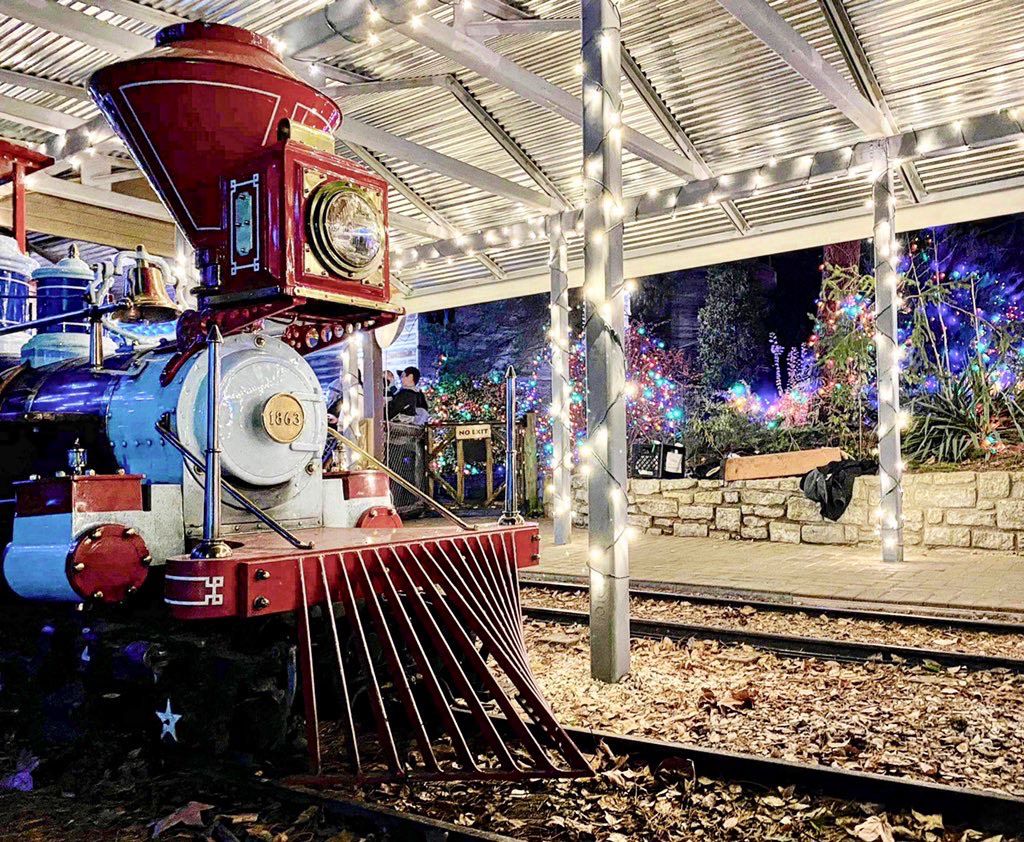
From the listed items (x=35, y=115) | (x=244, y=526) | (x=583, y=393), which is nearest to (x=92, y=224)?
(x=35, y=115)

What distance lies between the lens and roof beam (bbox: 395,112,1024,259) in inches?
269

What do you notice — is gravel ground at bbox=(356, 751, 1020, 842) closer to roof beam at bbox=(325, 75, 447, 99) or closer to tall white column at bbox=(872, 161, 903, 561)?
tall white column at bbox=(872, 161, 903, 561)

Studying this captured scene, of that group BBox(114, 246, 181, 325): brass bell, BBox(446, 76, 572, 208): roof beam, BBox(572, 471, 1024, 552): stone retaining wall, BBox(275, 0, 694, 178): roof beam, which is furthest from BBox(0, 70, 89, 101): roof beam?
BBox(572, 471, 1024, 552): stone retaining wall

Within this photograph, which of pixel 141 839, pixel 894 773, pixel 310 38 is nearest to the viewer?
pixel 141 839

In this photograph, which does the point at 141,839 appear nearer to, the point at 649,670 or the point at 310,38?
the point at 649,670

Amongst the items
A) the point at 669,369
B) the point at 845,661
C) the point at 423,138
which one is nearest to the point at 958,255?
the point at 669,369

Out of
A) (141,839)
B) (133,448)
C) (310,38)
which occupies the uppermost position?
(310,38)

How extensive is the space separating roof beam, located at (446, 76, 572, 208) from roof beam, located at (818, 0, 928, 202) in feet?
10.4

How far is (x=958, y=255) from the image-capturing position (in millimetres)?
14695

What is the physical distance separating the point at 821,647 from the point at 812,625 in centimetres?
76

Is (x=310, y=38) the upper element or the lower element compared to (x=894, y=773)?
upper

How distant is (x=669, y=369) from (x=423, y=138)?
10566 mm

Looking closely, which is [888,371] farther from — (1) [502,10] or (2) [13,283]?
(2) [13,283]

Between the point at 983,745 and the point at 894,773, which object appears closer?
the point at 894,773
